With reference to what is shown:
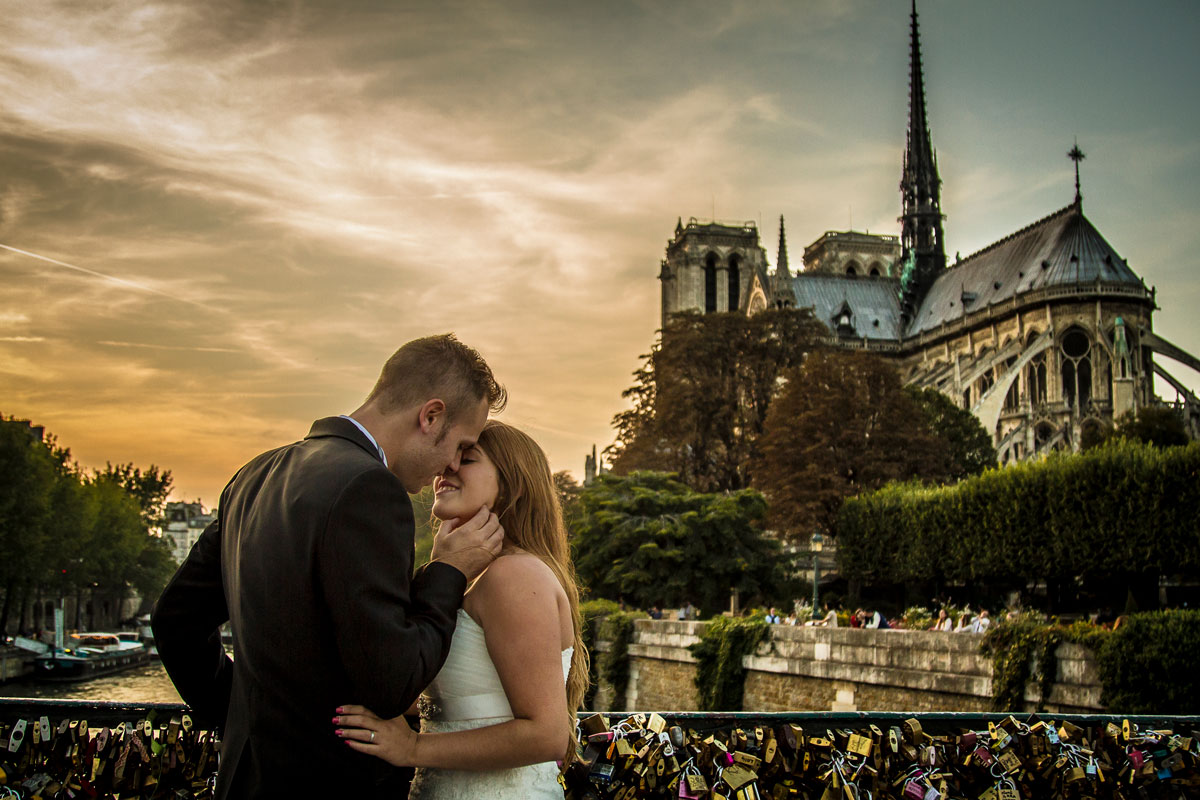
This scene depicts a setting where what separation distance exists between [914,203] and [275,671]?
98.7m

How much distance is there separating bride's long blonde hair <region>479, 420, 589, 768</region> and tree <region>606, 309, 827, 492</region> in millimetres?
44453

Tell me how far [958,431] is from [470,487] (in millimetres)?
48604

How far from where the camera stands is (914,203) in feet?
315

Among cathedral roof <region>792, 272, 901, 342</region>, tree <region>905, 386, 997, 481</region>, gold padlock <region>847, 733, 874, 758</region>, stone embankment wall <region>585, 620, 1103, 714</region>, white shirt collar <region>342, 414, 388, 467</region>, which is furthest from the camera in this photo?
cathedral roof <region>792, 272, 901, 342</region>

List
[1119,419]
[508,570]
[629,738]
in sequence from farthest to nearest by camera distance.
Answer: [1119,419], [629,738], [508,570]

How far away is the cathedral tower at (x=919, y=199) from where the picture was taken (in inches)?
3637

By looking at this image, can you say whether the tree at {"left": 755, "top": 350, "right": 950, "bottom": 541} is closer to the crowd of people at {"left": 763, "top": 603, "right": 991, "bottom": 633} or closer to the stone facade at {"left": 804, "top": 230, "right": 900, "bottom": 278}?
the crowd of people at {"left": 763, "top": 603, "right": 991, "bottom": 633}

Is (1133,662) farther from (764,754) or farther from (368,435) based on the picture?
(368,435)

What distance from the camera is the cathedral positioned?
206 ft

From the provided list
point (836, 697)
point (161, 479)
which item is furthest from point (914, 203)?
point (836, 697)

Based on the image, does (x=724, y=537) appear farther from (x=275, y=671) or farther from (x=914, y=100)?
(x=914, y=100)

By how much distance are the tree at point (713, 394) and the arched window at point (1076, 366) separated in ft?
68.5

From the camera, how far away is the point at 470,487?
3.18 m

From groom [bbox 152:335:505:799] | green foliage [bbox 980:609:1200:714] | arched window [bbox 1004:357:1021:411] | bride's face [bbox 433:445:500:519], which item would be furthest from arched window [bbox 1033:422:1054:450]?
groom [bbox 152:335:505:799]
